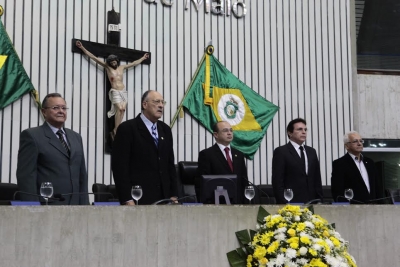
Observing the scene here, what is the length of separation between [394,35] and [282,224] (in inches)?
239

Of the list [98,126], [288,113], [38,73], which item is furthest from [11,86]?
[288,113]

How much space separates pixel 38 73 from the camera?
6367 millimetres

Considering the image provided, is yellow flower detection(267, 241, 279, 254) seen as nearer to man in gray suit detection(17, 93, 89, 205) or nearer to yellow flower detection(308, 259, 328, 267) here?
yellow flower detection(308, 259, 328, 267)

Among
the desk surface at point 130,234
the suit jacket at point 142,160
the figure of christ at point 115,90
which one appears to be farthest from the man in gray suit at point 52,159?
the figure of christ at point 115,90

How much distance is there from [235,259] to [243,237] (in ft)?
0.35

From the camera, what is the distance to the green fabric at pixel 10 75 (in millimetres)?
6133

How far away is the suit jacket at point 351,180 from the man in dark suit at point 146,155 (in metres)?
1.38

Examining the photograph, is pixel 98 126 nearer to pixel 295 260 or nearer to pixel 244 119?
pixel 244 119

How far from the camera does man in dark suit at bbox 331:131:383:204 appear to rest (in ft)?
15.8

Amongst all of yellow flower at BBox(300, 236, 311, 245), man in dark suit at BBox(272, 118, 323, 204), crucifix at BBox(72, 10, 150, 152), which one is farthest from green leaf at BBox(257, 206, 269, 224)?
crucifix at BBox(72, 10, 150, 152)

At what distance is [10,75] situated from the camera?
6168 mm

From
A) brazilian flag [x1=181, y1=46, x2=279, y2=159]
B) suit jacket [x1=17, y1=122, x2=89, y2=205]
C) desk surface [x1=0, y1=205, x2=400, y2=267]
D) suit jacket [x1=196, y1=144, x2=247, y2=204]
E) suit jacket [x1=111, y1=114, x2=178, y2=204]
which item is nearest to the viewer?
desk surface [x1=0, y1=205, x2=400, y2=267]

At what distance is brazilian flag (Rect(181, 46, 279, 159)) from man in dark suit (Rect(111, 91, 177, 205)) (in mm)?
2957

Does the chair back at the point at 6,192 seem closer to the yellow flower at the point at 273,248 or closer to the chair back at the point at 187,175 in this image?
the chair back at the point at 187,175
